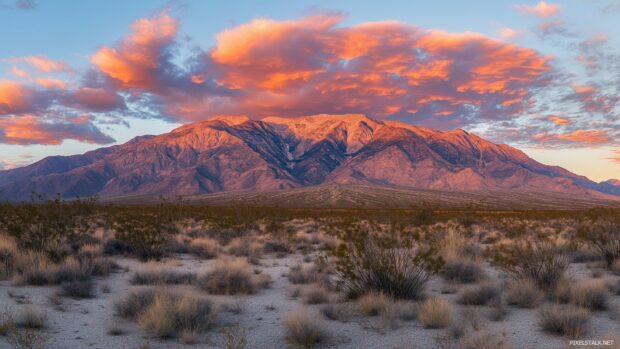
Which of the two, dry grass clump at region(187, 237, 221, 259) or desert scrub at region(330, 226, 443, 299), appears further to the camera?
dry grass clump at region(187, 237, 221, 259)

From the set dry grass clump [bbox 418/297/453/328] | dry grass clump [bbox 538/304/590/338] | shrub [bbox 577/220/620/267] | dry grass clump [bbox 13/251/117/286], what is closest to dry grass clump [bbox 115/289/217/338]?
dry grass clump [bbox 13/251/117/286]

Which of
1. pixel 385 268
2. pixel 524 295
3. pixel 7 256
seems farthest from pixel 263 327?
pixel 7 256

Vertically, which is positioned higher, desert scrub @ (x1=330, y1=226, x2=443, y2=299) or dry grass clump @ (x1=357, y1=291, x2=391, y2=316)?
desert scrub @ (x1=330, y1=226, x2=443, y2=299)

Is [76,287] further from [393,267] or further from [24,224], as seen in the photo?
A: [393,267]

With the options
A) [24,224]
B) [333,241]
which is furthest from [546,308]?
[24,224]

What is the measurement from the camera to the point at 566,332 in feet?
25.2

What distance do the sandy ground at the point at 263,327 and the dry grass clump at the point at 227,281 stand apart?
493mm

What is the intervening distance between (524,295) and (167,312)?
25.6ft

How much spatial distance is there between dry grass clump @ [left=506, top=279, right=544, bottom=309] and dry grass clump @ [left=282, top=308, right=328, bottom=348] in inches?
194

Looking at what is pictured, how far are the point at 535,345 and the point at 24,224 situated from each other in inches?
647

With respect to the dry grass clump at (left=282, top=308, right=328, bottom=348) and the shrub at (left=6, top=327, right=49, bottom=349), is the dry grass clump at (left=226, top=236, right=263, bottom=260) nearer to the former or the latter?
the dry grass clump at (left=282, top=308, right=328, bottom=348)

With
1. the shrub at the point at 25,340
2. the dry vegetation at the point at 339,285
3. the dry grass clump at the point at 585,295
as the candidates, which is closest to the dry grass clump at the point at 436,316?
the dry vegetation at the point at 339,285

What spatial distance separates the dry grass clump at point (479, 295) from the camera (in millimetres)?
9992

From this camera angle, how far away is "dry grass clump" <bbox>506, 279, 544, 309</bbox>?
965cm
